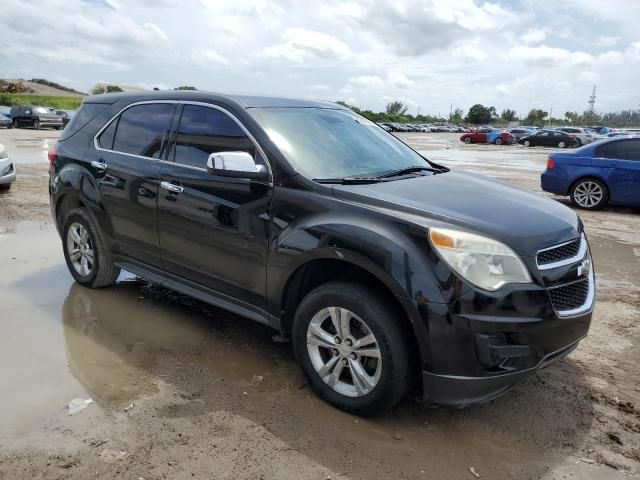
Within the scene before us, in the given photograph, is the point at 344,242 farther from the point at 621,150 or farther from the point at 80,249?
the point at 621,150

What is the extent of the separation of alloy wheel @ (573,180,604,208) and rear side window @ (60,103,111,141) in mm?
9024

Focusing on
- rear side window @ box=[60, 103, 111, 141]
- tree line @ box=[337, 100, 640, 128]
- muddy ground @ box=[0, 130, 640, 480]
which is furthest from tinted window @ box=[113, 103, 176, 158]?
tree line @ box=[337, 100, 640, 128]

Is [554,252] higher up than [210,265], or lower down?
higher up

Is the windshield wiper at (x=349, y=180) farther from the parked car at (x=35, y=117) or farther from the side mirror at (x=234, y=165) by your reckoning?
the parked car at (x=35, y=117)

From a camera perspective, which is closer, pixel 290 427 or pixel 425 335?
pixel 425 335

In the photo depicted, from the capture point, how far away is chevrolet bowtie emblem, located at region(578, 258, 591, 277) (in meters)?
3.13

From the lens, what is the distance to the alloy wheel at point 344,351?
3.02 metres

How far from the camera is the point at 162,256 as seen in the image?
4.23 metres

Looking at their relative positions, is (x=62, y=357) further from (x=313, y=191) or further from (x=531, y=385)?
(x=531, y=385)

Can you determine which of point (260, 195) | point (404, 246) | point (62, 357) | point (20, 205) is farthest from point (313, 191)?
point (20, 205)

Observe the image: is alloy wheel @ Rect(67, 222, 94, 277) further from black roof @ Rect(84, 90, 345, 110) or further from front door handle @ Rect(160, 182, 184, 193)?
front door handle @ Rect(160, 182, 184, 193)

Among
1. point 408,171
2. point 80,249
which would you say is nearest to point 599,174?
point 408,171

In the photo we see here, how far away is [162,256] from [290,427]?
1847mm

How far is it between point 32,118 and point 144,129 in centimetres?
3670
